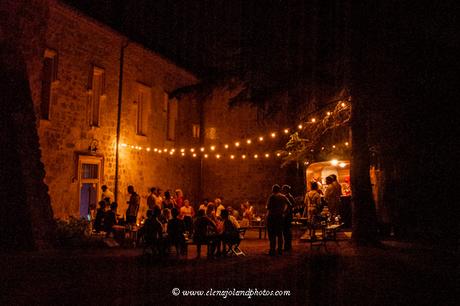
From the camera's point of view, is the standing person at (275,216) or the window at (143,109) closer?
the standing person at (275,216)

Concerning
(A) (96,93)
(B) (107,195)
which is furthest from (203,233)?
(A) (96,93)

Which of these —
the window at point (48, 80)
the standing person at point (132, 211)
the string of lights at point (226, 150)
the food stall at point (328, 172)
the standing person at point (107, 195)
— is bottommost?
the standing person at point (132, 211)

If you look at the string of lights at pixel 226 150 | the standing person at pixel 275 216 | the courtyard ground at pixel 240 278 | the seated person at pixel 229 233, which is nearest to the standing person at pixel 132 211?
the courtyard ground at pixel 240 278

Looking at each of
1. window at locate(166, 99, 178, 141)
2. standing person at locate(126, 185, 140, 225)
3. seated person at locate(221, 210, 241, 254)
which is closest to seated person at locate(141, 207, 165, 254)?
seated person at locate(221, 210, 241, 254)

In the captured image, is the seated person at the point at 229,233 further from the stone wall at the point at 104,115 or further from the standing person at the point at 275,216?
the stone wall at the point at 104,115

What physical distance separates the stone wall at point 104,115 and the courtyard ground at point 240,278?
3.98 meters

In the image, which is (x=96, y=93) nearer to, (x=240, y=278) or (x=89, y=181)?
(x=89, y=181)

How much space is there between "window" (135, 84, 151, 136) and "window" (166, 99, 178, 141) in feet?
5.94

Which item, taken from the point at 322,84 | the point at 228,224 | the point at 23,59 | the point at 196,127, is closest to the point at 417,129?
the point at 322,84

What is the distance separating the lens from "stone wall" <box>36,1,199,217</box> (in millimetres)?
13578

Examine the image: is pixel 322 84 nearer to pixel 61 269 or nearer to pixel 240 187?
pixel 61 269

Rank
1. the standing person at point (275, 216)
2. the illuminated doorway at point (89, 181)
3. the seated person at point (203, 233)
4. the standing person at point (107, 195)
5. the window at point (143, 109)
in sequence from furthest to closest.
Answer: the window at point (143, 109), the illuminated doorway at point (89, 181), the standing person at point (107, 195), the standing person at point (275, 216), the seated person at point (203, 233)

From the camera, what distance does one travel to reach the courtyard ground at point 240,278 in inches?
227

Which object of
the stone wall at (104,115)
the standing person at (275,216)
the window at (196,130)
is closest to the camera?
the standing person at (275,216)
